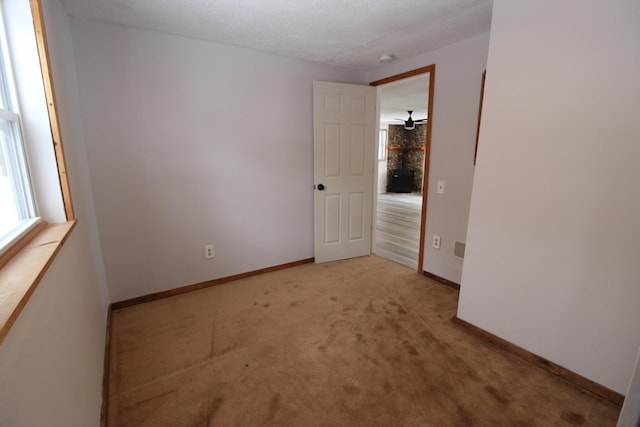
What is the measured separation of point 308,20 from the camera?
84.8 inches

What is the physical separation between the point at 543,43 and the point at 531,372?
1.91m

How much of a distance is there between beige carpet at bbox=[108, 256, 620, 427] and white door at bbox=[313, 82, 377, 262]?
987 millimetres

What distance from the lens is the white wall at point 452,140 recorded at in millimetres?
2557

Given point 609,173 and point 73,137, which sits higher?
point 73,137

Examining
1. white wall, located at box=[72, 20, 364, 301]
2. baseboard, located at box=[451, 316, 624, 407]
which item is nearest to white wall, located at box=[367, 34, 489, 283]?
baseboard, located at box=[451, 316, 624, 407]

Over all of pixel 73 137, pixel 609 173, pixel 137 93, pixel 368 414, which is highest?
pixel 137 93

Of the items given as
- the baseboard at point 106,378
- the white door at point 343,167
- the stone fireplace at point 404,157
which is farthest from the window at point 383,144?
the baseboard at point 106,378

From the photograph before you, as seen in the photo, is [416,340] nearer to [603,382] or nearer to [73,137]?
[603,382]

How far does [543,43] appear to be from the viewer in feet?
5.43

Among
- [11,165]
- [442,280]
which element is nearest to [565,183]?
[442,280]

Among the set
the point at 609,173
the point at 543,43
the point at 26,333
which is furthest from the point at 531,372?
the point at 26,333

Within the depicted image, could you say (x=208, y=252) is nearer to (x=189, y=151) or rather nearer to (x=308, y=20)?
(x=189, y=151)

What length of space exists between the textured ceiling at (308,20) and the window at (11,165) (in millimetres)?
1019

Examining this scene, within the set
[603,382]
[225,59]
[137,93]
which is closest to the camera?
[603,382]
